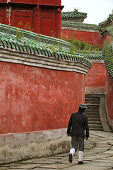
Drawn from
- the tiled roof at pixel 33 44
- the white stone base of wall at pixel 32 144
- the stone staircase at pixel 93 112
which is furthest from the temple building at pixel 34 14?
the stone staircase at pixel 93 112

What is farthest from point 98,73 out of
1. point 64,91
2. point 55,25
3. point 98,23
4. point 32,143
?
point 32,143

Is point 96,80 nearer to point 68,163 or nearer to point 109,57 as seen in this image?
point 109,57

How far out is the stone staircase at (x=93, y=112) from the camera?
18.6 meters

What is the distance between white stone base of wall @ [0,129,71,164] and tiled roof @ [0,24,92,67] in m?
2.06

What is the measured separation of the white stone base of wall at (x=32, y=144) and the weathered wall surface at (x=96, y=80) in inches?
535

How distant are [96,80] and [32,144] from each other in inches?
606

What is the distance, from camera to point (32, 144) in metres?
9.37

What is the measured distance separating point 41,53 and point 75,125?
2.23 m

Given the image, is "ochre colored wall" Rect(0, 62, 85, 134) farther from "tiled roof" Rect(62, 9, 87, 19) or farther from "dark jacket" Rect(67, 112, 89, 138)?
"tiled roof" Rect(62, 9, 87, 19)

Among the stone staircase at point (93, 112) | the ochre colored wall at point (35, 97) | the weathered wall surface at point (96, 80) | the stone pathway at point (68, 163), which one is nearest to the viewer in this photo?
the stone pathway at point (68, 163)

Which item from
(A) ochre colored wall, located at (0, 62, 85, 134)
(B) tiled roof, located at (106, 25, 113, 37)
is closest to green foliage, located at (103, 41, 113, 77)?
(B) tiled roof, located at (106, 25, 113, 37)

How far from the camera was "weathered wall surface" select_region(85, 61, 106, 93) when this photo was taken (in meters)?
24.2

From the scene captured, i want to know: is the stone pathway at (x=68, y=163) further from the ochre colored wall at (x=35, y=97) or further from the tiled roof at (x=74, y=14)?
the tiled roof at (x=74, y=14)

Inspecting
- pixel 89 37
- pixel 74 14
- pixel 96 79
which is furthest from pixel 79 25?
pixel 96 79
